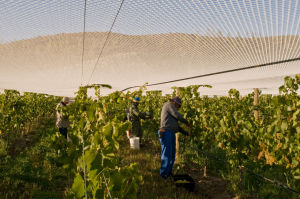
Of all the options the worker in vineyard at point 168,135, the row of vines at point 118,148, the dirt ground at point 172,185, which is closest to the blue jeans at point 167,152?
the worker in vineyard at point 168,135

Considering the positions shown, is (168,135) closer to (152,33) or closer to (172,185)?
(172,185)

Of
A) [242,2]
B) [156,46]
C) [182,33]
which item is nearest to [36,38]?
[156,46]

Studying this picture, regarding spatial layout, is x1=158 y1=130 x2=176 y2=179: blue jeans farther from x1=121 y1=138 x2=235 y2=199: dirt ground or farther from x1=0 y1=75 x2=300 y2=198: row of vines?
x1=0 y1=75 x2=300 y2=198: row of vines

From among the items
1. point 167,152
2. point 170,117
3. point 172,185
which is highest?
point 170,117

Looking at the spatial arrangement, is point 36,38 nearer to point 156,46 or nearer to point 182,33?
point 156,46

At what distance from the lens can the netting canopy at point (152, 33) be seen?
5.00 feet

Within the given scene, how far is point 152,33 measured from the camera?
2053 mm

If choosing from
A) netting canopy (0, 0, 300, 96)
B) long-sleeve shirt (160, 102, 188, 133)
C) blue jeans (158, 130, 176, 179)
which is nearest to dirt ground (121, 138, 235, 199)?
blue jeans (158, 130, 176, 179)

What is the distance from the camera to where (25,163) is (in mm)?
4215

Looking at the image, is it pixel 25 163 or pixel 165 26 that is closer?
pixel 165 26

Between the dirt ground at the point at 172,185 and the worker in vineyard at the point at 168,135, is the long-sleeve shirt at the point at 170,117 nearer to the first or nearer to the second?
the worker in vineyard at the point at 168,135

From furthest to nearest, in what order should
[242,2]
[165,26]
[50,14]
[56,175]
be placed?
[56,175] < [165,26] < [50,14] < [242,2]

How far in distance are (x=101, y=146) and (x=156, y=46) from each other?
4.71 feet

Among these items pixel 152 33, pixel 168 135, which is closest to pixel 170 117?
pixel 168 135
